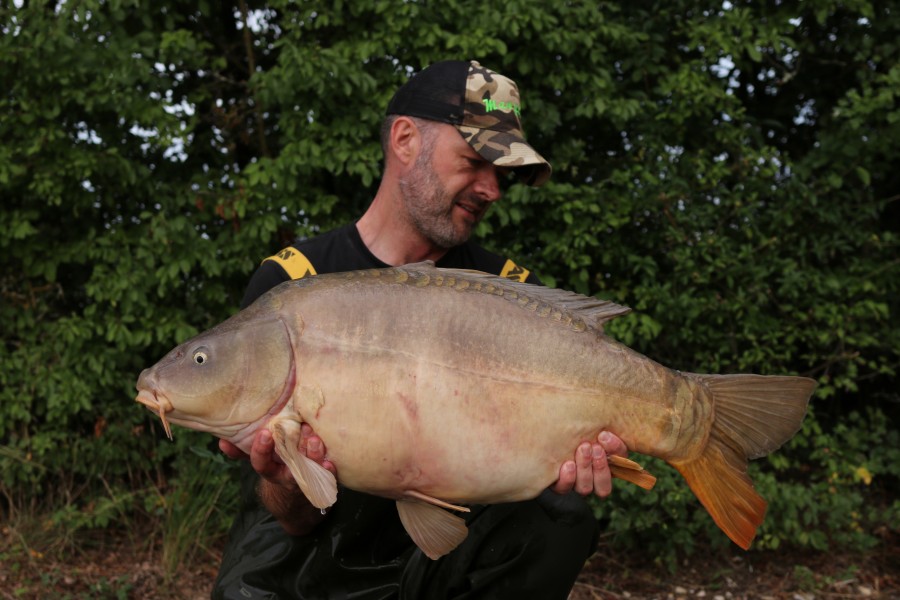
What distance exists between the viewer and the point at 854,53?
4.20m

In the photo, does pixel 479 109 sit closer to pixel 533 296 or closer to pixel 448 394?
pixel 533 296

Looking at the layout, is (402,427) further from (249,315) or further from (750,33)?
(750,33)

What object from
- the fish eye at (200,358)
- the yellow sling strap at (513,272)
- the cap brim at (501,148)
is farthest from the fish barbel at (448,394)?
the yellow sling strap at (513,272)

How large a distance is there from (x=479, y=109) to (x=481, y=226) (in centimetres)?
132

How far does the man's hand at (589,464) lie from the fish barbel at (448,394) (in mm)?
17

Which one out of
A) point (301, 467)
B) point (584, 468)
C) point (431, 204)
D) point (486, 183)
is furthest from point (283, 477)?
point (486, 183)

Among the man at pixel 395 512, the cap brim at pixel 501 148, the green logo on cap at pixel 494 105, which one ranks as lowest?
the man at pixel 395 512

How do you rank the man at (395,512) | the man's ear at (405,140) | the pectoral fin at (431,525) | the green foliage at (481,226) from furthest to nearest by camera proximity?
the green foliage at (481,226) → the man's ear at (405,140) → the man at (395,512) → the pectoral fin at (431,525)

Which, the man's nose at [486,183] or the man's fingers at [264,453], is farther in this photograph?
the man's nose at [486,183]

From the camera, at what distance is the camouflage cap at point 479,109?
2.29 m

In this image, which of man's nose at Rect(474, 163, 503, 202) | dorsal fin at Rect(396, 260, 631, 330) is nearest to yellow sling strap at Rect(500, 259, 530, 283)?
man's nose at Rect(474, 163, 503, 202)

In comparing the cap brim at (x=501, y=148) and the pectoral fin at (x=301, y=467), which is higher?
the cap brim at (x=501, y=148)

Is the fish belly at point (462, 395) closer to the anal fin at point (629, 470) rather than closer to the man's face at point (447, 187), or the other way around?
the anal fin at point (629, 470)

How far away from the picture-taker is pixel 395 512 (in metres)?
2.32
